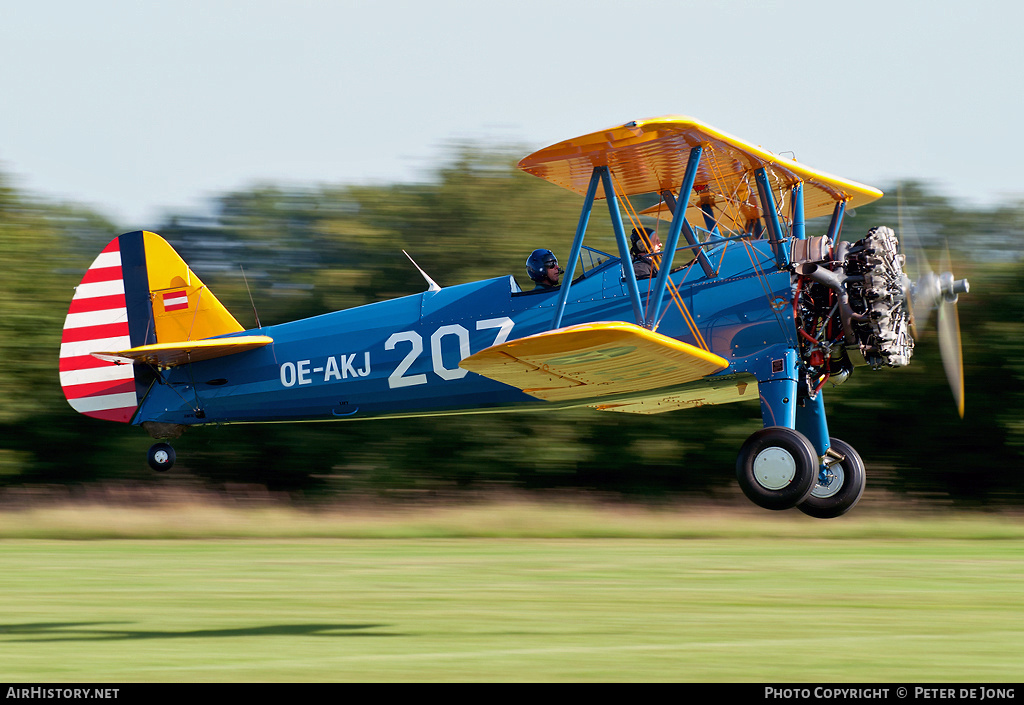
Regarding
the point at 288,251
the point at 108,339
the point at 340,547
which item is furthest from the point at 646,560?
the point at 288,251

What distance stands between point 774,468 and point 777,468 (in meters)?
0.02

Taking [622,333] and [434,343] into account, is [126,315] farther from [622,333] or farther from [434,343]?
[622,333]

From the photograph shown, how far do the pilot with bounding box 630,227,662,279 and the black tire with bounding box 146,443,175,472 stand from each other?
15.9 feet

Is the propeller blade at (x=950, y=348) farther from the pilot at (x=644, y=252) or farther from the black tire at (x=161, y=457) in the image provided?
the black tire at (x=161, y=457)

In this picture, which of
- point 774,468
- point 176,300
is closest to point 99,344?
point 176,300

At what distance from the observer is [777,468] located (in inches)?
304

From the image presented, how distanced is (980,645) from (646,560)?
19.6 feet

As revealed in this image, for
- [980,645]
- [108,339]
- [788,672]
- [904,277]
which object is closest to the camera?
[788,672]

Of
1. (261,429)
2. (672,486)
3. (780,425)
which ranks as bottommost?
(672,486)

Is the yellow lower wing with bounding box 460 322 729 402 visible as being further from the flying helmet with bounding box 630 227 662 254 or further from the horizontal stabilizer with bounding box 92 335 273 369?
the horizontal stabilizer with bounding box 92 335 273 369

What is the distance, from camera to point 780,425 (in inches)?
318

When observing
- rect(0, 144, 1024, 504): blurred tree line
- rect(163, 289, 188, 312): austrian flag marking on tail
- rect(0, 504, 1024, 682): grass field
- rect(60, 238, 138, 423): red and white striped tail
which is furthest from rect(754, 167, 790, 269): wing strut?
rect(0, 144, 1024, 504): blurred tree line

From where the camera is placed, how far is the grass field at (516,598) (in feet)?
23.1
